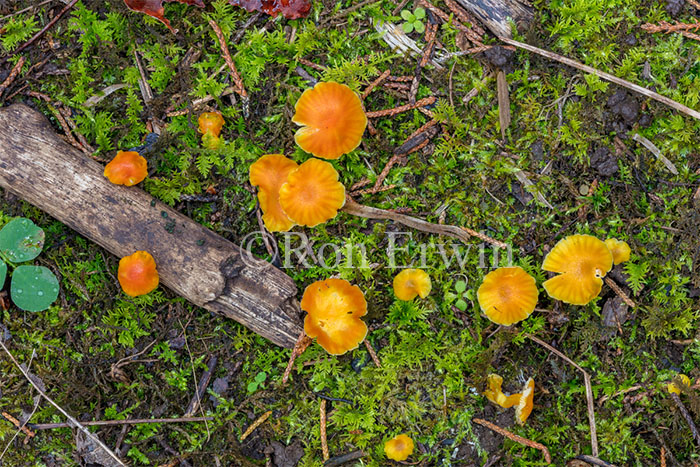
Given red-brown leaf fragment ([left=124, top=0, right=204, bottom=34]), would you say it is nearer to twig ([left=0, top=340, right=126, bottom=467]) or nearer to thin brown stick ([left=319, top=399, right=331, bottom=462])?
twig ([left=0, top=340, right=126, bottom=467])

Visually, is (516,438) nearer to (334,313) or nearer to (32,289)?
(334,313)

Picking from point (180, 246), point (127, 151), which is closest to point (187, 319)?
point (180, 246)

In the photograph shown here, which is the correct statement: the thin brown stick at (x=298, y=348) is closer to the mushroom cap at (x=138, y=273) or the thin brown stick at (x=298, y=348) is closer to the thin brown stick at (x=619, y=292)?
the mushroom cap at (x=138, y=273)

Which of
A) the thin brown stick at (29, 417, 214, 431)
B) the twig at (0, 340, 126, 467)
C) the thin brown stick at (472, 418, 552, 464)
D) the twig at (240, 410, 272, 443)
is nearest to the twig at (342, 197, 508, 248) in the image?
the thin brown stick at (472, 418, 552, 464)

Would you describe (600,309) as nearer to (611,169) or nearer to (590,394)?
(590,394)

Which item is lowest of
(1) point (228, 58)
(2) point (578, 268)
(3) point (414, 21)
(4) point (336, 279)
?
(4) point (336, 279)

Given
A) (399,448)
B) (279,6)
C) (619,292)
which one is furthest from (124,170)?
(619,292)
